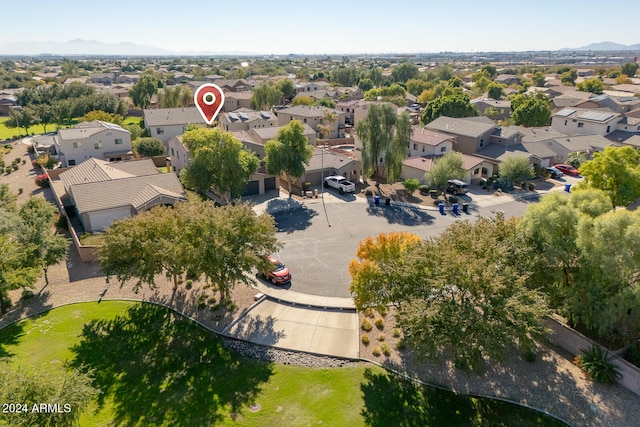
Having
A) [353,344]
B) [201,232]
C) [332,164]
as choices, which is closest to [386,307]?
[353,344]

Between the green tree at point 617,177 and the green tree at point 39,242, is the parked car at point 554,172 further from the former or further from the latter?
the green tree at point 39,242

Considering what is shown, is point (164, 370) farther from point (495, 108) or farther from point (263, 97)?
point (495, 108)

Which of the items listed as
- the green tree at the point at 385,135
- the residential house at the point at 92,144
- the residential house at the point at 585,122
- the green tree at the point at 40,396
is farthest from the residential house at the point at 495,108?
the green tree at the point at 40,396

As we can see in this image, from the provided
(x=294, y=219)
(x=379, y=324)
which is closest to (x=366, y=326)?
(x=379, y=324)

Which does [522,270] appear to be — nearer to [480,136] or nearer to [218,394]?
[218,394]

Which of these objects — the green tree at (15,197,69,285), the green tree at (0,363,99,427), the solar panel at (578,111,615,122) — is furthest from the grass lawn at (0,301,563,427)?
the solar panel at (578,111,615,122)
